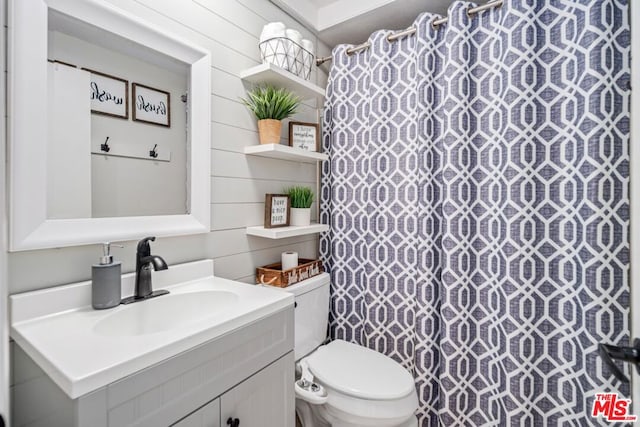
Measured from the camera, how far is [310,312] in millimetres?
1605

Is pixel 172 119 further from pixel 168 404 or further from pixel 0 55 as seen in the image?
pixel 168 404

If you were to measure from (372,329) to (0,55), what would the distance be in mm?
1818

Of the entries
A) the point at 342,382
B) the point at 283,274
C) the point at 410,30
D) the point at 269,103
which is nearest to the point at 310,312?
the point at 283,274

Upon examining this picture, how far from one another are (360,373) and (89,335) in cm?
103

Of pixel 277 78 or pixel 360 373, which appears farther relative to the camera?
pixel 277 78

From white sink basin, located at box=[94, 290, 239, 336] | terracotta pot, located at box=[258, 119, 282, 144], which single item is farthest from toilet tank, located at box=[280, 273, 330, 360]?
terracotta pot, located at box=[258, 119, 282, 144]

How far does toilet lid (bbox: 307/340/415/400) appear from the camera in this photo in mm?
1224

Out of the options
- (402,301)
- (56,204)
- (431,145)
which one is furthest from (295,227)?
(56,204)

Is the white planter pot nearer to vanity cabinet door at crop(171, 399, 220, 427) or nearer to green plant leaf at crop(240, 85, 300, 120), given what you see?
green plant leaf at crop(240, 85, 300, 120)

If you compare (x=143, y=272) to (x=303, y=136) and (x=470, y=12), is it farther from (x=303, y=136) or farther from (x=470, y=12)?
(x=470, y=12)

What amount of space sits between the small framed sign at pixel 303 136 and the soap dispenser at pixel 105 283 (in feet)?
3.38

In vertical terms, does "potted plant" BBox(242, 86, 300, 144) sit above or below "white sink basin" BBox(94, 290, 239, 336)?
above

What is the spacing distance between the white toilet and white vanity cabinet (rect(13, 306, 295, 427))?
0.25 m

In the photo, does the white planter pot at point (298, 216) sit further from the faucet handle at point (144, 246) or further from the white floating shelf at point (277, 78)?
the faucet handle at point (144, 246)
